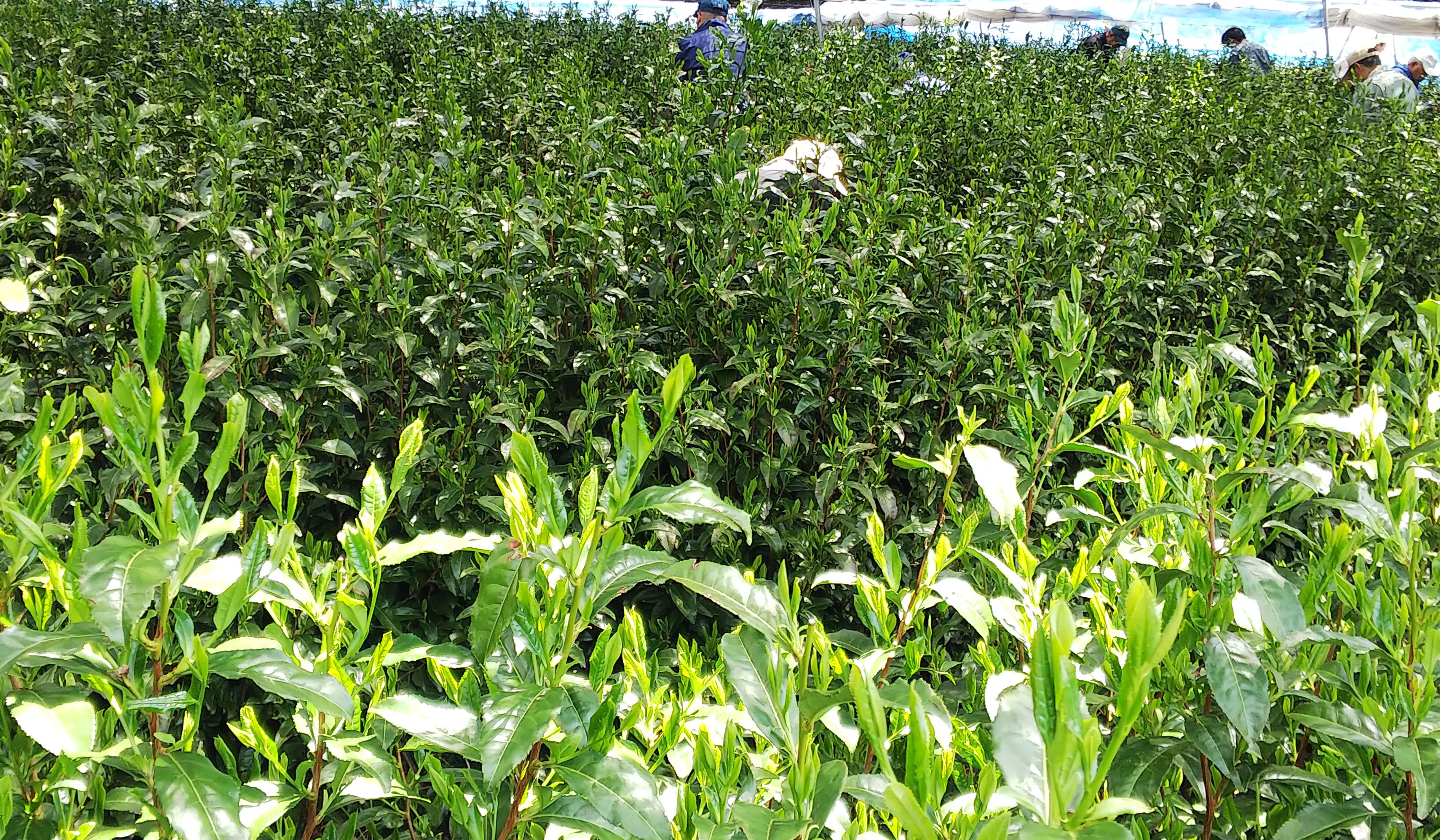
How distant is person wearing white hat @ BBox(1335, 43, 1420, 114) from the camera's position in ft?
23.3

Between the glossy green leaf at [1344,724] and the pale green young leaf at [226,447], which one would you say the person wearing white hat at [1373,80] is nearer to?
the glossy green leaf at [1344,724]

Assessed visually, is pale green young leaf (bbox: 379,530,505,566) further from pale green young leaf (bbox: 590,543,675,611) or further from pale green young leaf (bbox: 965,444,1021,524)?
pale green young leaf (bbox: 965,444,1021,524)

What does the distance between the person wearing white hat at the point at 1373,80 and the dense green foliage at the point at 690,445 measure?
356 mm

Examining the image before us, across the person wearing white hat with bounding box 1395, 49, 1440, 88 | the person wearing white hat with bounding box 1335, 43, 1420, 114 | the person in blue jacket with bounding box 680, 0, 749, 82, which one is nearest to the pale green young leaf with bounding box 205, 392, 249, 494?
the person in blue jacket with bounding box 680, 0, 749, 82

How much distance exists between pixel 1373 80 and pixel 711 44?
6.04m

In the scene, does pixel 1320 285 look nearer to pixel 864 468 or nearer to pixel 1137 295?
pixel 1137 295

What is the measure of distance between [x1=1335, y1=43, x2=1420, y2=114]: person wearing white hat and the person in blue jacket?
436cm

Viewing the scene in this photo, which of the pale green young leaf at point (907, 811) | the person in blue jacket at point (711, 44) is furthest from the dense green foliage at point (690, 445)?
the person in blue jacket at point (711, 44)

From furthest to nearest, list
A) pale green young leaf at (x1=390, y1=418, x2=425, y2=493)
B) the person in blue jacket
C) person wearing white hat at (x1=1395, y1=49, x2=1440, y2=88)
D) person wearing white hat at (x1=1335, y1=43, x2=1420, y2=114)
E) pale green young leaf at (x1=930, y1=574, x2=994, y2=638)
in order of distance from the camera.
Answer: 1. person wearing white hat at (x1=1395, y1=49, x2=1440, y2=88)
2. person wearing white hat at (x1=1335, y1=43, x2=1420, y2=114)
3. the person in blue jacket
4. pale green young leaf at (x1=930, y1=574, x2=994, y2=638)
5. pale green young leaf at (x1=390, y1=418, x2=425, y2=493)

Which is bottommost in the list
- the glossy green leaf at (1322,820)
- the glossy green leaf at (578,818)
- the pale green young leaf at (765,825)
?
the glossy green leaf at (1322,820)

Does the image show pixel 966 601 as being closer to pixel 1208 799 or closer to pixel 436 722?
pixel 1208 799

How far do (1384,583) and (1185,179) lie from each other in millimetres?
4234

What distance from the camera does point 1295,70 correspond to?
866 cm

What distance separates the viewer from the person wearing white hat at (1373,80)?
7094 mm
